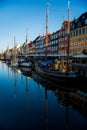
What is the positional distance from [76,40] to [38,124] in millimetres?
21615

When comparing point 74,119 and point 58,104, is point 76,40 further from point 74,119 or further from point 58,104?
point 74,119

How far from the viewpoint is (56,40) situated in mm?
36844

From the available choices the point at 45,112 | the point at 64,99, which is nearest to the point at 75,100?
the point at 64,99

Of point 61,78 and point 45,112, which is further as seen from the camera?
point 61,78

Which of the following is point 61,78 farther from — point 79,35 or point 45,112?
point 79,35

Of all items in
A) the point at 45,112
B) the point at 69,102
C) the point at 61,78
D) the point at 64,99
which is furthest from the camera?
the point at 61,78

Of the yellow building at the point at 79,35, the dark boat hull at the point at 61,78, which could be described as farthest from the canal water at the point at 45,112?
the yellow building at the point at 79,35

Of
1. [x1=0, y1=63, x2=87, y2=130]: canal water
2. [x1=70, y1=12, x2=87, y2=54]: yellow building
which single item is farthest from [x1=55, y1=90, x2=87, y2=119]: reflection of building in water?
[x1=70, y1=12, x2=87, y2=54]: yellow building

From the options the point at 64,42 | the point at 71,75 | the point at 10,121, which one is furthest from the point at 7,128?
the point at 64,42

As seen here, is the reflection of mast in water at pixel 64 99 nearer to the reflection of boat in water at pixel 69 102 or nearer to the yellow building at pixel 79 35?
the reflection of boat in water at pixel 69 102

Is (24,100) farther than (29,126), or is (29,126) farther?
(24,100)

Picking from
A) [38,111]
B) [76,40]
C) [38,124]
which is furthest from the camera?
[76,40]

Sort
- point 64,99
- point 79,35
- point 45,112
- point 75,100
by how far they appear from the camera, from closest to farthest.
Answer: point 45,112
point 75,100
point 64,99
point 79,35

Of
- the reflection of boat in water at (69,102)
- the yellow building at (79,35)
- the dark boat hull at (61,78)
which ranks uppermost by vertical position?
the yellow building at (79,35)
